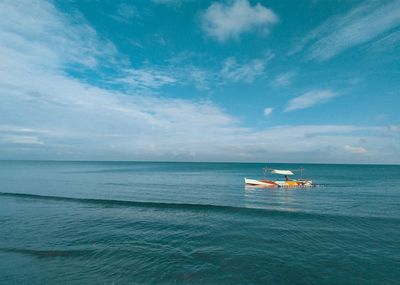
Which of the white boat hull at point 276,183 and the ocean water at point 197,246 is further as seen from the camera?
the white boat hull at point 276,183

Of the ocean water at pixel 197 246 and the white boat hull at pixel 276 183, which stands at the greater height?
the white boat hull at pixel 276 183

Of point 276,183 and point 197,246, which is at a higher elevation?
point 276,183

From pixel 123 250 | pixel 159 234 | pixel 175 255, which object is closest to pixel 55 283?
pixel 123 250

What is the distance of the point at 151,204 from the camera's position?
108 ft

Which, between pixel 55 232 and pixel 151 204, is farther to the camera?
pixel 151 204

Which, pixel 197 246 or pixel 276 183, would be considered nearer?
pixel 197 246

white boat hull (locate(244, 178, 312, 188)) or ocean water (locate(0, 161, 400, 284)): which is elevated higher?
white boat hull (locate(244, 178, 312, 188))

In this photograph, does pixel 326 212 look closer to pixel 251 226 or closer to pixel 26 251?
pixel 251 226

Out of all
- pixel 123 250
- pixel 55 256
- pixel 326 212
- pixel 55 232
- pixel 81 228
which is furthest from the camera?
pixel 326 212

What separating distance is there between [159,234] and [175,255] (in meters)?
4.76

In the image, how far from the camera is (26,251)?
15.5 meters

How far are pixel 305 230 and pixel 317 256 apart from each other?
19.7 feet

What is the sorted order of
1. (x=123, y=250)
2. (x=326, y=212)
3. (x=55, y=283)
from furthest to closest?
(x=326, y=212) → (x=123, y=250) → (x=55, y=283)

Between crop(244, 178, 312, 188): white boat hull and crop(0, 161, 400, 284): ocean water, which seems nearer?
crop(0, 161, 400, 284): ocean water
